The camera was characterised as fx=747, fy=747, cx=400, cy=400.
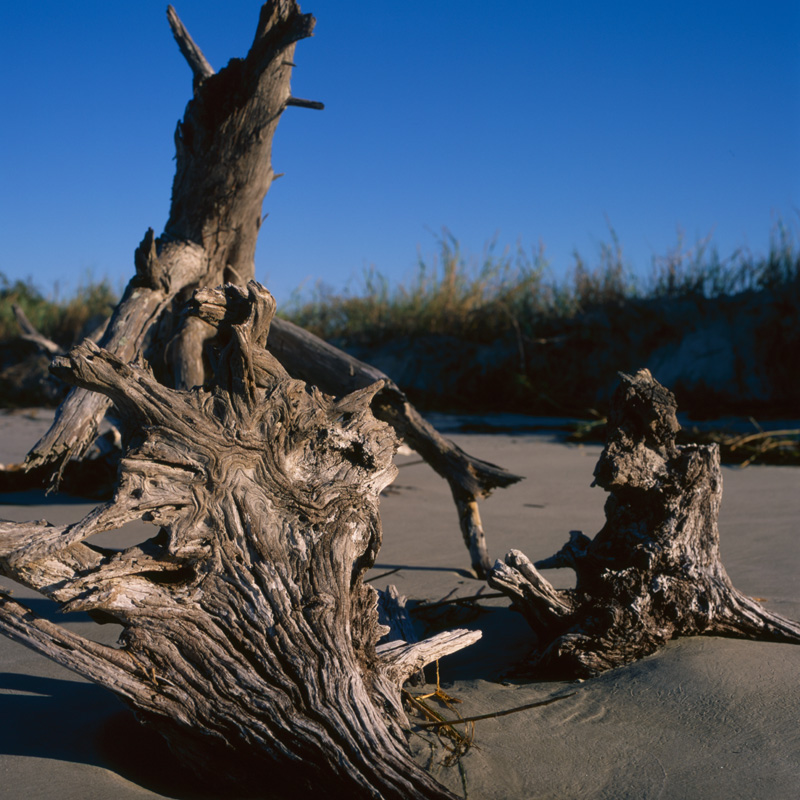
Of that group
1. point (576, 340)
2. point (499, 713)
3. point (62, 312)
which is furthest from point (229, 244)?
point (62, 312)

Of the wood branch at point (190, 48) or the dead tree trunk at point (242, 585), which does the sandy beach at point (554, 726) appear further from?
the wood branch at point (190, 48)

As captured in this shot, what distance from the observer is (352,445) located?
6.77 feet

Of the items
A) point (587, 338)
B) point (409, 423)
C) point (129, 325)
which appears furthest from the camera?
point (587, 338)

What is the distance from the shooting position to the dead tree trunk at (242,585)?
64.9 inches

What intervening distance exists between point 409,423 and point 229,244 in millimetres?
1465

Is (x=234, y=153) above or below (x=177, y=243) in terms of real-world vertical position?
above

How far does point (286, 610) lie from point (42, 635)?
0.54 m

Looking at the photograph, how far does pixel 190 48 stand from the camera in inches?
160

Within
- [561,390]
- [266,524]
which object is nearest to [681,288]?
[561,390]

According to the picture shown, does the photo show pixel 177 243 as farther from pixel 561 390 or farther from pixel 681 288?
pixel 681 288

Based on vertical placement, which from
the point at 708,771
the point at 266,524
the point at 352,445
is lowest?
the point at 708,771

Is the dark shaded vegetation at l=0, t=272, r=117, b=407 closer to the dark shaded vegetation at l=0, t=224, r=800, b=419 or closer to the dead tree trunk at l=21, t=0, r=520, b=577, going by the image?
the dark shaded vegetation at l=0, t=224, r=800, b=419

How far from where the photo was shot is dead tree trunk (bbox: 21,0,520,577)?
3648mm

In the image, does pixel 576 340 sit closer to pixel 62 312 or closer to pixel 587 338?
pixel 587 338
